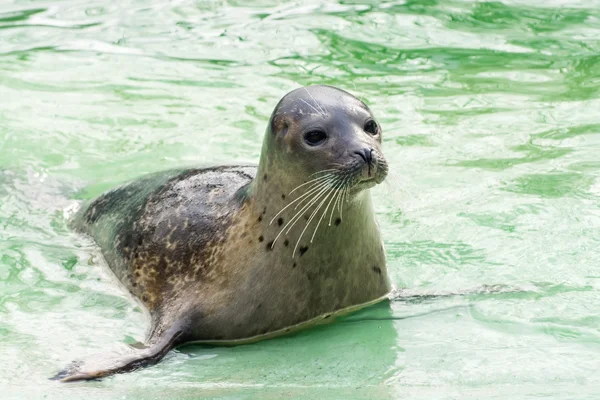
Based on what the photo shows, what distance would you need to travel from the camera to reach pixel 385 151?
7742 mm

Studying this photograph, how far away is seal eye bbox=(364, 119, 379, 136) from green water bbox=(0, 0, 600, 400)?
1.87ft

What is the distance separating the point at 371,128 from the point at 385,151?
8.37ft

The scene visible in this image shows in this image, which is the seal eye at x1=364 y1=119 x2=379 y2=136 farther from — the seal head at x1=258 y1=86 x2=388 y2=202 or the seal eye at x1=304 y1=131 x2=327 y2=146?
the seal eye at x1=304 y1=131 x2=327 y2=146

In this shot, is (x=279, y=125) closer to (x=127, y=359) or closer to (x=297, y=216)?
(x=297, y=216)

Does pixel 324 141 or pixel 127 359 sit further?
pixel 324 141

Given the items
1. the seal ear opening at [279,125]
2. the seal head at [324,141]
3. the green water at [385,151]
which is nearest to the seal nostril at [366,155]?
the seal head at [324,141]

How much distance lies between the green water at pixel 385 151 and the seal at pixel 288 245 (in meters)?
0.13

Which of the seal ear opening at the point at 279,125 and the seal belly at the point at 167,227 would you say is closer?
the seal ear opening at the point at 279,125

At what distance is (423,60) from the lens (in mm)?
9898

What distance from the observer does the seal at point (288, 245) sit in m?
5.01

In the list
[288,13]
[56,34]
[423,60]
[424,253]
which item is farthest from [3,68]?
[424,253]

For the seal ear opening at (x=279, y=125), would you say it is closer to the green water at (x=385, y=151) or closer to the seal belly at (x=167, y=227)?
the seal belly at (x=167, y=227)

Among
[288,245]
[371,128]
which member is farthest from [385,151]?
[288,245]

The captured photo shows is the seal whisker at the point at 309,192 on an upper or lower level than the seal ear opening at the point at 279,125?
lower
